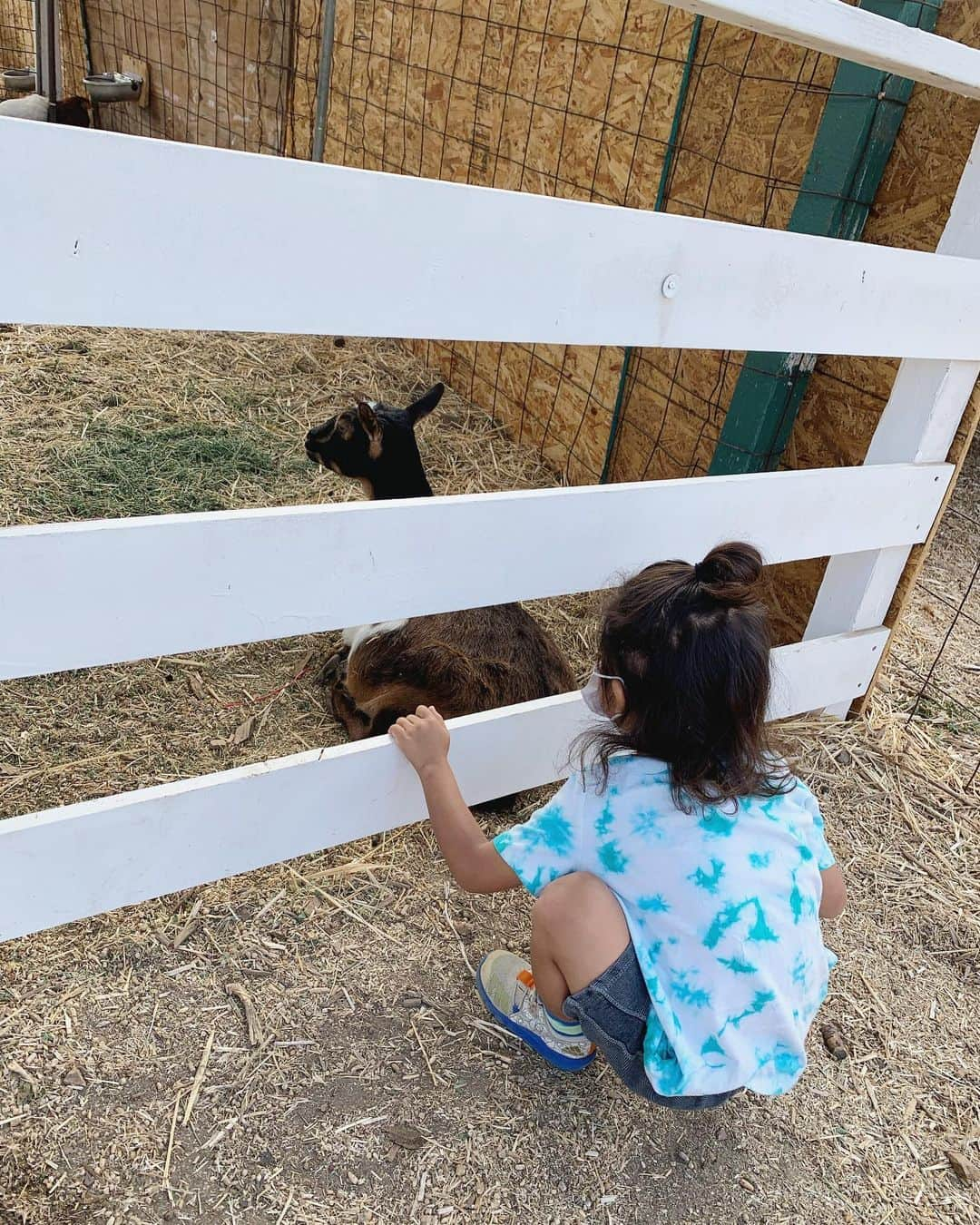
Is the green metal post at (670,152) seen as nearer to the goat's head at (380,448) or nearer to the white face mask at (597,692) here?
the goat's head at (380,448)

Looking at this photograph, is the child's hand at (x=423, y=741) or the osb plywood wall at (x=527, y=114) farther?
the osb plywood wall at (x=527, y=114)

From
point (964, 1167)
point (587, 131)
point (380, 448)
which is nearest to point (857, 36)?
point (380, 448)

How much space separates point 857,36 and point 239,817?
213cm

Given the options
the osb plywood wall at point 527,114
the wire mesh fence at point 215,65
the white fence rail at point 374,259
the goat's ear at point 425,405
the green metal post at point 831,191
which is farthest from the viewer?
the wire mesh fence at point 215,65

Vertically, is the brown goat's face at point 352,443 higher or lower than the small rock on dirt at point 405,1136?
higher

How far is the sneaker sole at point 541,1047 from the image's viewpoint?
83.8 inches

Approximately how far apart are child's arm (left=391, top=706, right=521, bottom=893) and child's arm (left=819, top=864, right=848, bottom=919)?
2.16ft

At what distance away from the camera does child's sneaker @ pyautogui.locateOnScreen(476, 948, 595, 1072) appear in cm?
212

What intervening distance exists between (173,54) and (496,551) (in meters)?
8.78

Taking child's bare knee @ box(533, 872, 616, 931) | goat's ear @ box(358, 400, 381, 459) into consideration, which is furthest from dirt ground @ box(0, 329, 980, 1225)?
goat's ear @ box(358, 400, 381, 459)

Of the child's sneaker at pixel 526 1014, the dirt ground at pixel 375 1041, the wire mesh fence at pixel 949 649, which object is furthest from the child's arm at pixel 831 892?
the wire mesh fence at pixel 949 649

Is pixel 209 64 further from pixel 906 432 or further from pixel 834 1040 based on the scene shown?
pixel 834 1040

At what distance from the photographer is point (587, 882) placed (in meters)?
1.80

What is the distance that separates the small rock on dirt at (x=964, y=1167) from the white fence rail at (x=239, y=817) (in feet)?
4.15
